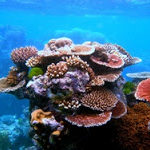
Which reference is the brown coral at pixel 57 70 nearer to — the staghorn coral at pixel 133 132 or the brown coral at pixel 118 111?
the brown coral at pixel 118 111

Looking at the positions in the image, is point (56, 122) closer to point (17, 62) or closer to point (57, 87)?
point (57, 87)

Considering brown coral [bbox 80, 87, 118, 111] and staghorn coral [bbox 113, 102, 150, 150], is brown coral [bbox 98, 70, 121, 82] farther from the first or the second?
staghorn coral [bbox 113, 102, 150, 150]

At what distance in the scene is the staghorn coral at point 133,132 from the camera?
4.92m

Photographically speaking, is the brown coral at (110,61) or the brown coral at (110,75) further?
the brown coral at (110,61)

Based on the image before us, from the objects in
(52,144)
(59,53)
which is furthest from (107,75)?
(52,144)

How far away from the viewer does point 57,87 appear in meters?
4.81

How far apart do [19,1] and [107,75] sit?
3850 cm

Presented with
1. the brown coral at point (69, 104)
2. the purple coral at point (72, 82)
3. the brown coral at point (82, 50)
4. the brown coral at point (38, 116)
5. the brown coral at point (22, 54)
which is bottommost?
the brown coral at point (38, 116)

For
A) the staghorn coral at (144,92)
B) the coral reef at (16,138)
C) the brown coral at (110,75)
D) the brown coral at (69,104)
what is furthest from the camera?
the coral reef at (16,138)

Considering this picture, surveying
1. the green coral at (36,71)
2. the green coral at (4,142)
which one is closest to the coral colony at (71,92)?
the green coral at (36,71)

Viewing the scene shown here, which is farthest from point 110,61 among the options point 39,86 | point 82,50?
point 39,86

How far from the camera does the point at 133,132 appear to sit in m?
5.01

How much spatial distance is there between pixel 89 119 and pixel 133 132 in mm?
1226

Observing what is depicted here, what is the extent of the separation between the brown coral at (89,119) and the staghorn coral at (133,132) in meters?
0.78
